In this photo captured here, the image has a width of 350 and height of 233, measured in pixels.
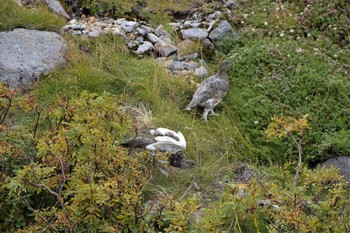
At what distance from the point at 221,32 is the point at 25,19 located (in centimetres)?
261

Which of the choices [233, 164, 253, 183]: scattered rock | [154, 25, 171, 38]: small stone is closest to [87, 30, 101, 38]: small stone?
[154, 25, 171, 38]: small stone

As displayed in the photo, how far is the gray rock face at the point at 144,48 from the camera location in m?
7.84

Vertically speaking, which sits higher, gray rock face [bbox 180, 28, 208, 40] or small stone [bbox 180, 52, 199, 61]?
gray rock face [bbox 180, 28, 208, 40]

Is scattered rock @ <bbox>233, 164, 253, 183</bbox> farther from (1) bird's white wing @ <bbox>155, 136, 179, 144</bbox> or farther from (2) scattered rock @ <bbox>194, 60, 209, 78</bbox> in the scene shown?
(2) scattered rock @ <bbox>194, 60, 209, 78</bbox>

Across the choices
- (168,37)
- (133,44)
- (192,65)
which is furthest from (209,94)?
(168,37)

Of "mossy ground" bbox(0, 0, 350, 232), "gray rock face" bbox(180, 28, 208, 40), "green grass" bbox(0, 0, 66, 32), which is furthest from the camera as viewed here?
"gray rock face" bbox(180, 28, 208, 40)

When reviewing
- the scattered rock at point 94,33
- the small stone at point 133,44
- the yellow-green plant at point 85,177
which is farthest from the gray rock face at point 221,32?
the yellow-green plant at point 85,177

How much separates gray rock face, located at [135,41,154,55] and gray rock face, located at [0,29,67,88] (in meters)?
1.00

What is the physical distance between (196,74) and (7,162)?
11.1ft

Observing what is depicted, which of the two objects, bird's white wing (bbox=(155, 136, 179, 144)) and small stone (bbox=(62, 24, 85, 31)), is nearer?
bird's white wing (bbox=(155, 136, 179, 144))

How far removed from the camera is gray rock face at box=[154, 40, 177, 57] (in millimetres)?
7980

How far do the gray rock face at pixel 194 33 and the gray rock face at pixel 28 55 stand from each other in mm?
1823

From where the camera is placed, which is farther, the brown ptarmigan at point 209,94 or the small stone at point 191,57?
the small stone at point 191,57

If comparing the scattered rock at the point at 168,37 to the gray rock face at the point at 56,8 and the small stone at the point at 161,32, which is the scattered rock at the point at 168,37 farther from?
the gray rock face at the point at 56,8
